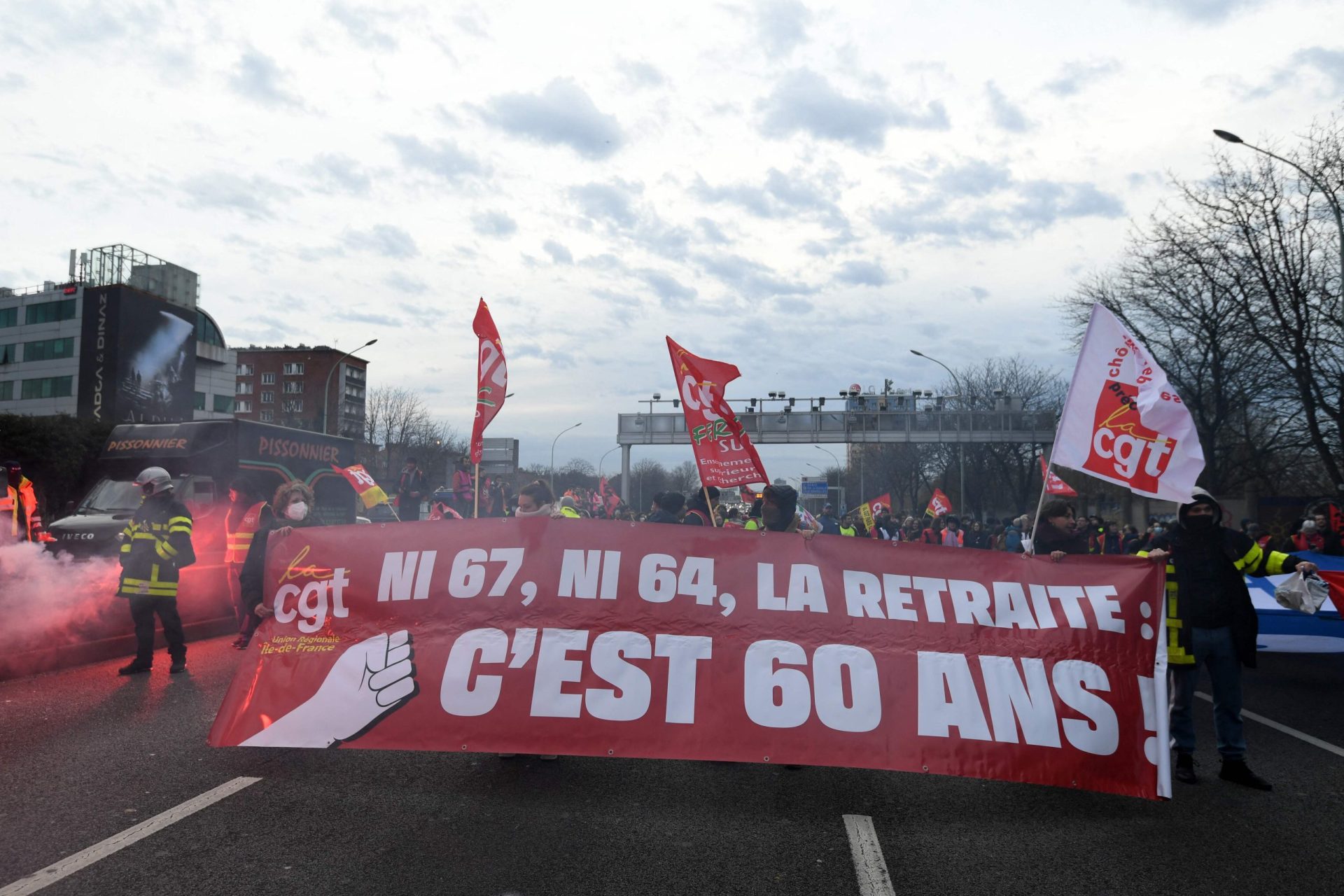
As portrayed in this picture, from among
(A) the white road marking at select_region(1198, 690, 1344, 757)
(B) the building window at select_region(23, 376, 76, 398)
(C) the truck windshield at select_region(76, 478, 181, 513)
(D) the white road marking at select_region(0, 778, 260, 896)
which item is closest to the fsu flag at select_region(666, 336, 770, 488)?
(A) the white road marking at select_region(1198, 690, 1344, 757)

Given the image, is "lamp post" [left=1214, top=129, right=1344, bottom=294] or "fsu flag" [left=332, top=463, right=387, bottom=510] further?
"lamp post" [left=1214, top=129, right=1344, bottom=294]

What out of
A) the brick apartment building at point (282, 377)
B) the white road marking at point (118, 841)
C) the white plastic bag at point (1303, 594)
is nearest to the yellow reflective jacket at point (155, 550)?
the white road marking at point (118, 841)

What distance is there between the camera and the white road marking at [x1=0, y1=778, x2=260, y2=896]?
3.69m

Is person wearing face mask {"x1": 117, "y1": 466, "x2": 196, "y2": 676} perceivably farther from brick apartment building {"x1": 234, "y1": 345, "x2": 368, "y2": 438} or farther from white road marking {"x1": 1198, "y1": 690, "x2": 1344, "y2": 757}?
brick apartment building {"x1": 234, "y1": 345, "x2": 368, "y2": 438}

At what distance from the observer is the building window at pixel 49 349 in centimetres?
6119

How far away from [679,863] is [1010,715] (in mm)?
2051

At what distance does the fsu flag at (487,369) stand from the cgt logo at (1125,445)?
19.3 ft

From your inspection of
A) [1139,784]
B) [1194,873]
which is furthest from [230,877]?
[1139,784]

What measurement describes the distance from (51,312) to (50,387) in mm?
5185

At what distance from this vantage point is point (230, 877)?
3801mm

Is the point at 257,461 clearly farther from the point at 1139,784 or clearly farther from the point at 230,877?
the point at 1139,784

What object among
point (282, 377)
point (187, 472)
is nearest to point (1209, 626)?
point (187, 472)

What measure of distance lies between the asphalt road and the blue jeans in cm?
28

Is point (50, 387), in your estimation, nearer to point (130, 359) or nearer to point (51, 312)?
point (51, 312)
